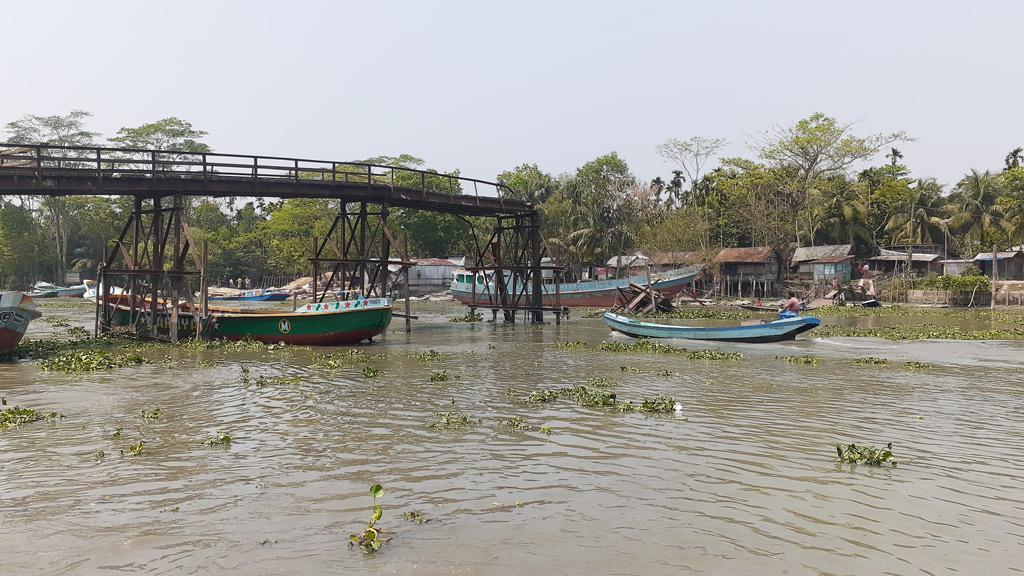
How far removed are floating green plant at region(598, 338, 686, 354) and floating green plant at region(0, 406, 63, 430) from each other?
16.5 metres

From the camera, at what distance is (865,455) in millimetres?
9406

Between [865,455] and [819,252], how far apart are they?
172 feet

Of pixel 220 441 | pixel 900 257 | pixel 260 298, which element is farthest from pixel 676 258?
pixel 220 441

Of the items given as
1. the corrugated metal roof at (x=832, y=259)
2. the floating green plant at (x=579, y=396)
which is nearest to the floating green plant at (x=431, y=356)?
the floating green plant at (x=579, y=396)

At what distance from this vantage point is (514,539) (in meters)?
6.83

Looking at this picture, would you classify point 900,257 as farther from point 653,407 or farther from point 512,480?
point 512,480

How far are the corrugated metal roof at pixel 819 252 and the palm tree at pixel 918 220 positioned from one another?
29.2 ft

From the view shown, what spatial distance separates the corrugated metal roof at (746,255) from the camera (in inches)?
2334

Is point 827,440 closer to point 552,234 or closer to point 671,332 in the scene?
point 671,332

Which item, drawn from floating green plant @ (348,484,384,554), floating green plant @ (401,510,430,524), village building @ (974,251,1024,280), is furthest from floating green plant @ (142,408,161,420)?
village building @ (974,251,1024,280)

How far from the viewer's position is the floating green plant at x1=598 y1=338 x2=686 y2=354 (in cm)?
2369

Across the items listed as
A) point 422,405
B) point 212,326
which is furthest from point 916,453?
point 212,326

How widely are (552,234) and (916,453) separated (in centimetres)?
6379

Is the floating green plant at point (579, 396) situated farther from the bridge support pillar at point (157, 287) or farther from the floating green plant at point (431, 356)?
the bridge support pillar at point (157, 287)
